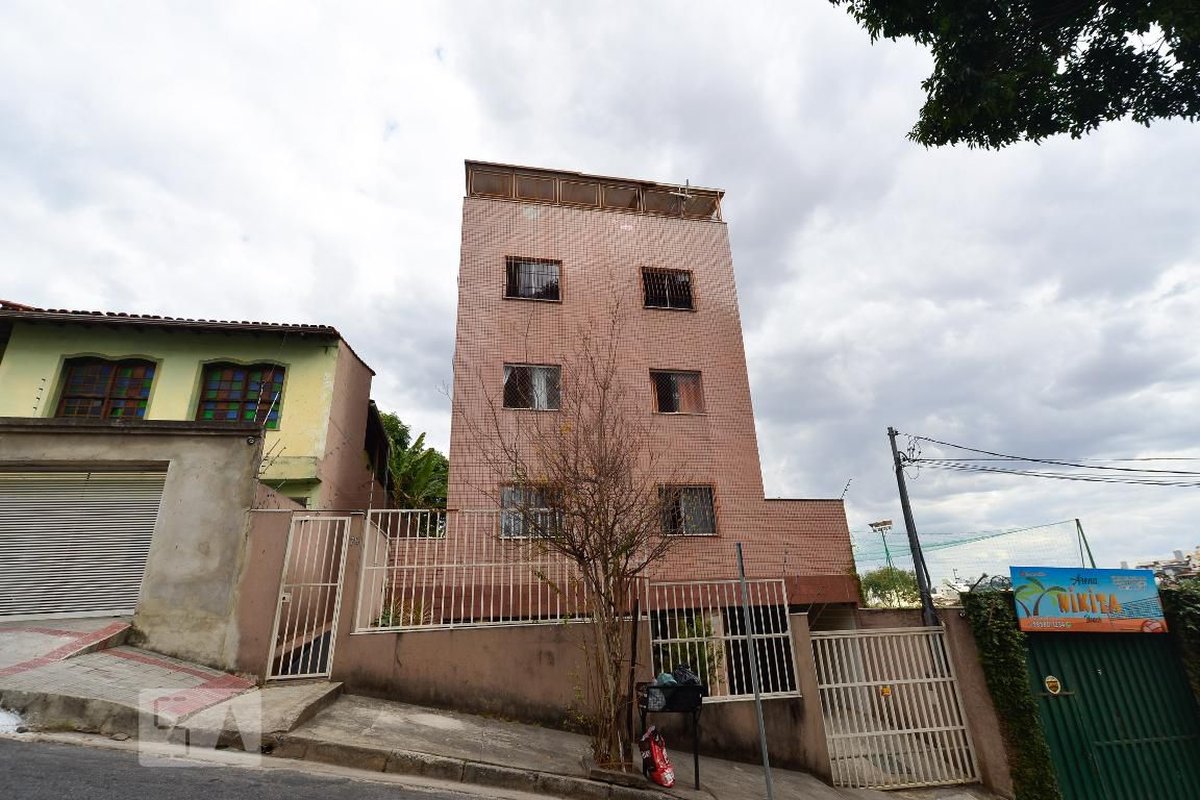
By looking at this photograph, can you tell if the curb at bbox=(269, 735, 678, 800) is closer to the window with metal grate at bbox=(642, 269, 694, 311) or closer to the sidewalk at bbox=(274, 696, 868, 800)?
the sidewalk at bbox=(274, 696, 868, 800)

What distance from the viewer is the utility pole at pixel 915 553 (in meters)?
8.90

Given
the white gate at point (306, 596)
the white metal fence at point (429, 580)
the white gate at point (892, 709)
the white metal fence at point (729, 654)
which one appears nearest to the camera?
the white gate at point (306, 596)

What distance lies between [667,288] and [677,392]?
343cm

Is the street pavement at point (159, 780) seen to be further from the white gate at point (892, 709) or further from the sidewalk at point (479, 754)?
the white gate at point (892, 709)

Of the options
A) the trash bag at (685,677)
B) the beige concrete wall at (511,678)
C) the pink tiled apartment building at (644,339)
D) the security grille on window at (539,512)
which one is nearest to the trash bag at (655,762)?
the trash bag at (685,677)

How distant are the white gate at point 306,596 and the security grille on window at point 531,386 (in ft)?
20.8

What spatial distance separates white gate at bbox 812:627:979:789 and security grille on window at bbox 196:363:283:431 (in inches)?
484

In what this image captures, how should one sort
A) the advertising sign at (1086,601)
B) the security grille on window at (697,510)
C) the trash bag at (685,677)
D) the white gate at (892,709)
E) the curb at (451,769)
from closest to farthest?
the curb at (451,769) → the trash bag at (685,677) → the white gate at (892,709) → the advertising sign at (1086,601) → the security grille on window at (697,510)

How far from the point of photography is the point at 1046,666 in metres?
8.32

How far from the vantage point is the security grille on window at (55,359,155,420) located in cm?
1187

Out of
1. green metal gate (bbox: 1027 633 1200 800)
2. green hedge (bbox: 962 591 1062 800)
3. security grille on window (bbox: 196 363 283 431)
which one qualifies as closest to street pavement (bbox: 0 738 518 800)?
green hedge (bbox: 962 591 1062 800)

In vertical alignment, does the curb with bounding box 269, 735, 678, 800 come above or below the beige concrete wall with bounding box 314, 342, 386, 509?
below

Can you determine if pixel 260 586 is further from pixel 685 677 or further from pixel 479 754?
pixel 685 677

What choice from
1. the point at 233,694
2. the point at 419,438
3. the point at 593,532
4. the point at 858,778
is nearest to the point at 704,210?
the point at 419,438
